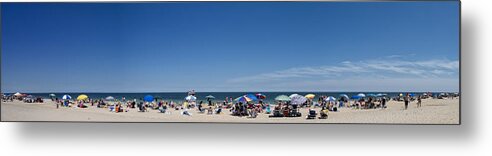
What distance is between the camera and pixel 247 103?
17.9 ft

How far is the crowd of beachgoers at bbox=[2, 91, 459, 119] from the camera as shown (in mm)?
5387

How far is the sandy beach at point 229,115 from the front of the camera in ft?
17.4

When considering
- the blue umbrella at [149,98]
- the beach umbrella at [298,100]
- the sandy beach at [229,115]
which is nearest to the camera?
the sandy beach at [229,115]

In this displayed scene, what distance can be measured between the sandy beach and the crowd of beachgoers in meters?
0.04

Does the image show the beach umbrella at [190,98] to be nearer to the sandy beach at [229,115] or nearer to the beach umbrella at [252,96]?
the sandy beach at [229,115]

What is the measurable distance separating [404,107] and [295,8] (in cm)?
145

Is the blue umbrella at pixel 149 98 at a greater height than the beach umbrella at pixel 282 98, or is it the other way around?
the beach umbrella at pixel 282 98

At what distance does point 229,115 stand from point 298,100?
0.71 meters

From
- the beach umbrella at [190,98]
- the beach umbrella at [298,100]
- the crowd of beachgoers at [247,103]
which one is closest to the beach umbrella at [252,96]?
the crowd of beachgoers at [247,103]

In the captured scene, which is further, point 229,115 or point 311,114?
point 229,115

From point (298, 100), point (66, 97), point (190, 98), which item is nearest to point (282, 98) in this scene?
point (298, 100)

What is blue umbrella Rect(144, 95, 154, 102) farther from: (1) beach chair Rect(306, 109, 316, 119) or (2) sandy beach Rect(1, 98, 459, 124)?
(1) beach chair Rect(306, 109, 316, 119)

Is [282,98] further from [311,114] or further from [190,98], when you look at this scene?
[190,98]

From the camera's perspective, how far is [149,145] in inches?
224
